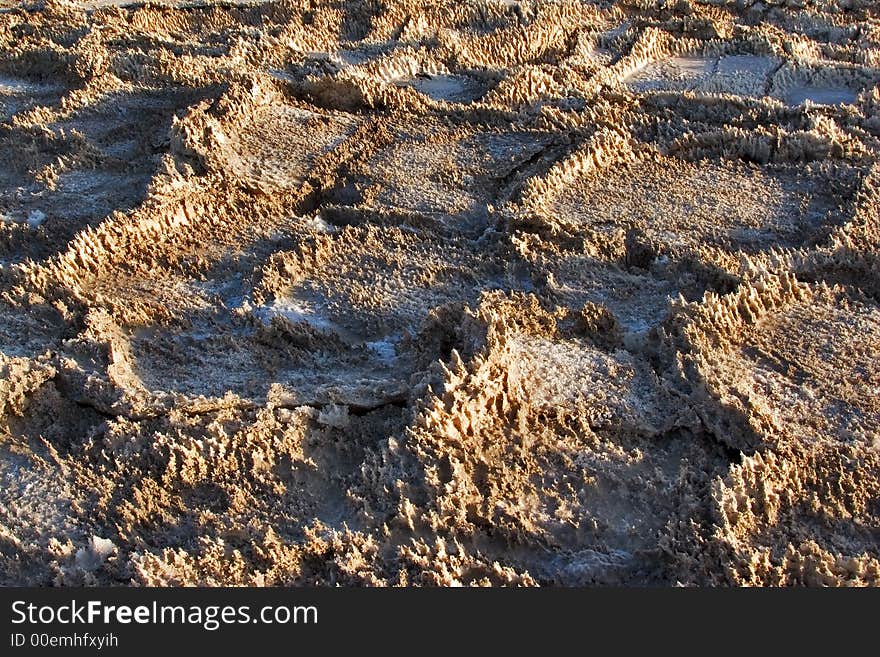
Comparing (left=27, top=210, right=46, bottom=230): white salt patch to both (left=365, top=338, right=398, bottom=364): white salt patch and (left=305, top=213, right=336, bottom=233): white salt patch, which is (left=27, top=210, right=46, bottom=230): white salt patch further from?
(left=365, top=338, right=398, bottom=364): white salt patch

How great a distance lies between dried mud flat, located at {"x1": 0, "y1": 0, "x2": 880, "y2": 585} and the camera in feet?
6.07

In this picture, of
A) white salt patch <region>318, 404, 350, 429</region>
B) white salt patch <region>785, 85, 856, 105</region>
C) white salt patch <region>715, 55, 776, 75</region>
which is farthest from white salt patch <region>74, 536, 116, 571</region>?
white salt patch <region>715, 55, 776, 75</region>

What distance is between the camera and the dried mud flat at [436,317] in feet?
6.07

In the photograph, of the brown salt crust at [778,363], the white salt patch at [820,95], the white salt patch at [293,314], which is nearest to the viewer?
the brown salt crust at [778,363]

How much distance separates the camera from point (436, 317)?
2354 millimetres

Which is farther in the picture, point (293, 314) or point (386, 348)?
point (293, 314)

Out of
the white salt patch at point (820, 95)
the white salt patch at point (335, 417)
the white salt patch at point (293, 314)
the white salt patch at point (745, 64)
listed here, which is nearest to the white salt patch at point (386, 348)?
the white salt patch at point (293, 314)

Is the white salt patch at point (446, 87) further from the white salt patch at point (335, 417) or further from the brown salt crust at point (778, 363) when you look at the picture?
the white salt patch at point (335, 417)

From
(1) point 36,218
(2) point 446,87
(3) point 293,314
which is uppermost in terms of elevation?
(2) point 446,87

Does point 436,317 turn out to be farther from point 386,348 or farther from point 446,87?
point 446,87

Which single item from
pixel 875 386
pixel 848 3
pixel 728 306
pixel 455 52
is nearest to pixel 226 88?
pixel 455 52

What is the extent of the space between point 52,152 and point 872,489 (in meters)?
3.19

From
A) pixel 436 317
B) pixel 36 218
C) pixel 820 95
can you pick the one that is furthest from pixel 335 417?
pixel 820 95

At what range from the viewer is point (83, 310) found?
8.18 feet
